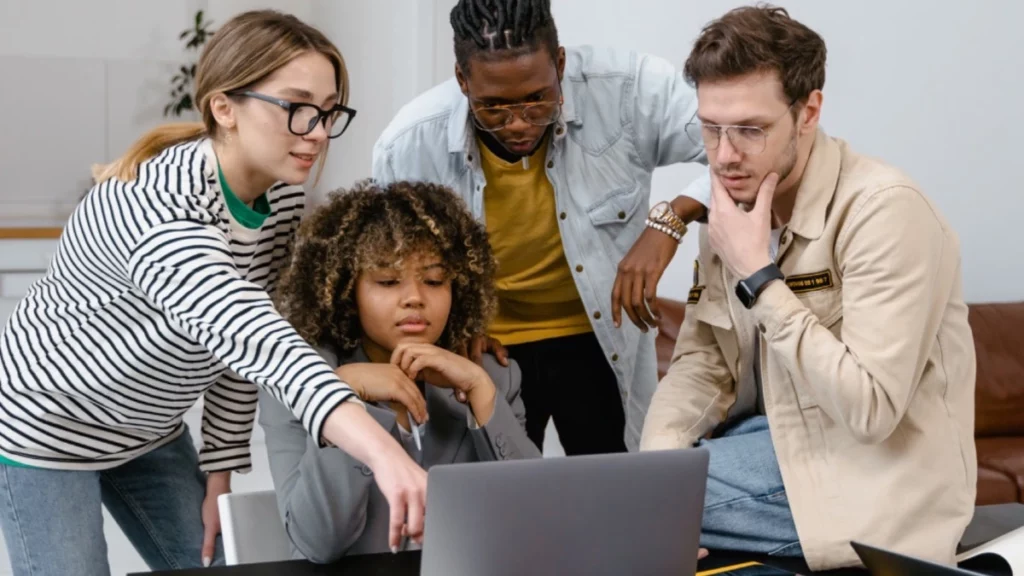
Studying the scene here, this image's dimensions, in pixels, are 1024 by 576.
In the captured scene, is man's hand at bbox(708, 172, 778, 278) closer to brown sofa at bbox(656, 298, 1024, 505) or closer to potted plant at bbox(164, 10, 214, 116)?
brown sofa at bbox(656, 298, 1024, 505)

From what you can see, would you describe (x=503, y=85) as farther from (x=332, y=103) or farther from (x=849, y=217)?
(x=849, y=217)

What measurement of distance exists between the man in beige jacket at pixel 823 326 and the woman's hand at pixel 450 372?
30 centimetres

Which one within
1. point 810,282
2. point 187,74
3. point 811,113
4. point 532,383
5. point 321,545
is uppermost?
point 811,113

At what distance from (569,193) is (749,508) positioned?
0.79 metres

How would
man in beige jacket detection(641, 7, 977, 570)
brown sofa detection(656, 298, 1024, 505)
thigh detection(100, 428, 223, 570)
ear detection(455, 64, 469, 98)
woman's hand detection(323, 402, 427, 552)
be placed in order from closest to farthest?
woman's hand detection(323, 402, 427, 552) < man in beige jacket detection(641, 7, 977, 570) < thigh detection(100, 428, 223, 570) < ear detection(455, 64, 469, 98) < brown sofa detection(656, 298, 1024, 505)

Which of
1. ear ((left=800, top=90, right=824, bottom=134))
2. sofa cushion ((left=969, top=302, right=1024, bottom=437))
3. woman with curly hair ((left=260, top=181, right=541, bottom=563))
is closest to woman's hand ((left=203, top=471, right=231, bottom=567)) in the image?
woman with curly hair ((left=260, top=181, right=541, bottom=563))

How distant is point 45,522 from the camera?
1743 millimetres

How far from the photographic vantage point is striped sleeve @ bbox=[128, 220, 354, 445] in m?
1.34

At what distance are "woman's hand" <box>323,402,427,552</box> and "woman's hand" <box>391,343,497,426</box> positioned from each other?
39 centimetres

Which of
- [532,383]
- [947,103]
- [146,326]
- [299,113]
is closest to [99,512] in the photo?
[146,326]

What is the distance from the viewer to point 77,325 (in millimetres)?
1691

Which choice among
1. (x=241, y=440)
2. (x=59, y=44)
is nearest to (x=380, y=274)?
(x=241, y=440)

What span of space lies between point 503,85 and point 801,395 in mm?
704

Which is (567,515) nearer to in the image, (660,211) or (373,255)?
(373,255)
